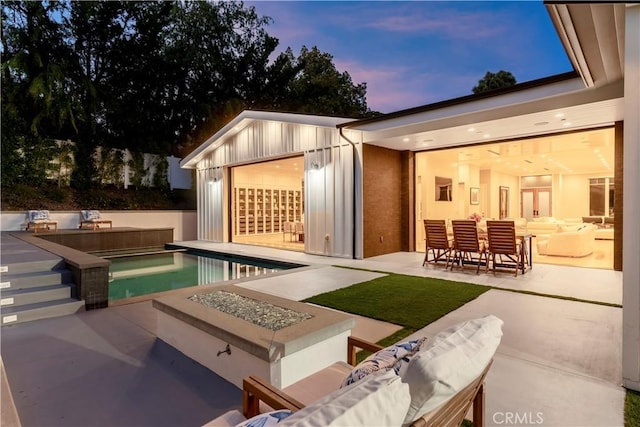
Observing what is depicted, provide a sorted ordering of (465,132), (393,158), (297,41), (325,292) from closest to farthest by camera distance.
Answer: (325,292)
(465,132)
(393,158)
(297,41)

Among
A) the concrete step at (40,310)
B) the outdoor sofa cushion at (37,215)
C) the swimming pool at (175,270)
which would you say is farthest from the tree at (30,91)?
the concrete step at (40,310)

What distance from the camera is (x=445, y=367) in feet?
3.96

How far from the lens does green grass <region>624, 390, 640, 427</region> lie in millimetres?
2178

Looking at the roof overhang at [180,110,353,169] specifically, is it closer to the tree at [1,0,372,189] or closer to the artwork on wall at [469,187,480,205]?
the tree at [1,0,372,189]

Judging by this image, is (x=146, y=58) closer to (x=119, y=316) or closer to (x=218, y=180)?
(x=218, y=180)

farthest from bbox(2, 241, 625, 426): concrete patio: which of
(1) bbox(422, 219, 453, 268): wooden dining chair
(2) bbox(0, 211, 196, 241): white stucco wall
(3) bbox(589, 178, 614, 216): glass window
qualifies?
(3) bbox(589, 178, 614, 216): glass window

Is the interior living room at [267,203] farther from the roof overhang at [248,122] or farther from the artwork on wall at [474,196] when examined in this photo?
the artwork on wall at [474,196]

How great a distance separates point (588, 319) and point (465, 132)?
484 centimetres

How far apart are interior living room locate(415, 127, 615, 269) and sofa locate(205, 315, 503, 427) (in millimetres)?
7000

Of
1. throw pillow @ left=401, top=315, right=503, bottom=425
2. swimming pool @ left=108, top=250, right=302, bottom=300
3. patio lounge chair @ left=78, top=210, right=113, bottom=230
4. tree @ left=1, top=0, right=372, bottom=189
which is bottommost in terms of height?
swimming pool @ left=108, top=250, right=302, bottom=300

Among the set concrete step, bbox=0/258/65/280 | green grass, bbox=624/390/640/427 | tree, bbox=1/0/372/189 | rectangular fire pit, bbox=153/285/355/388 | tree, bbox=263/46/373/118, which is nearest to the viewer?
green grass, bbox=624/390/640/427

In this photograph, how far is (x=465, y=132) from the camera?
25.6 ft

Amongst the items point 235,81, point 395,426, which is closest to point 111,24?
point 235,81

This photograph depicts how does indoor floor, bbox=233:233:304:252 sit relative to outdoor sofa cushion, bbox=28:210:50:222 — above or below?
below
